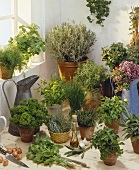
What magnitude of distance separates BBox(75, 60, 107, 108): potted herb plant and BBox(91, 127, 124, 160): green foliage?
0.86 metres

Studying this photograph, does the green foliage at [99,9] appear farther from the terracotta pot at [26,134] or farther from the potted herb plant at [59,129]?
the terracotta pot at [26,134]

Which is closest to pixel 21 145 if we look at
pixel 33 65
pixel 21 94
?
pixel 21 94

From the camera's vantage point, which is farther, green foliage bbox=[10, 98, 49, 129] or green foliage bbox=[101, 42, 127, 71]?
green foliage bbox=[101, 42, 127, 71]

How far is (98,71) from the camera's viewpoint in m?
3.78

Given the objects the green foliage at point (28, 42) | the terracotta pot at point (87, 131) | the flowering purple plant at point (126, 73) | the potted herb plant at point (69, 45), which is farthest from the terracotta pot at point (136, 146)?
the green foliage at point (28, 42)

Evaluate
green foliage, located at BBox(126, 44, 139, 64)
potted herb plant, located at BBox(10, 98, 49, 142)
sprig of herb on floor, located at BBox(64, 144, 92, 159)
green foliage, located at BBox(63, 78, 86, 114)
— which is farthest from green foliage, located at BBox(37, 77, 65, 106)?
green foliage, located at BBox(126, 44, 139, 64)

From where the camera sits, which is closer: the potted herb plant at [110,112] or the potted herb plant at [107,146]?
the potted herb plant at [107,146]

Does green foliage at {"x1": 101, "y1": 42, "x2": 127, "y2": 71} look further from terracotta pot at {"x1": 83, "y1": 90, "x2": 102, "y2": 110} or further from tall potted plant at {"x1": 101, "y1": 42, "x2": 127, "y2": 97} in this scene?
terracotta pot at {"x1": 83, "y1": 90, "x2": 102, "y2": 110}

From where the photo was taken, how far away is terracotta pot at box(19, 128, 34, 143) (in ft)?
10.3

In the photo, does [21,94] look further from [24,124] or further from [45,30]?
[45,30]

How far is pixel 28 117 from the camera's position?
305 cm

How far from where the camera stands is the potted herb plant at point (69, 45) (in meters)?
3.90

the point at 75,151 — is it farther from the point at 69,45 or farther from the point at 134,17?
the point at 134,17

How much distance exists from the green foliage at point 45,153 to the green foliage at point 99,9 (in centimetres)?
151
